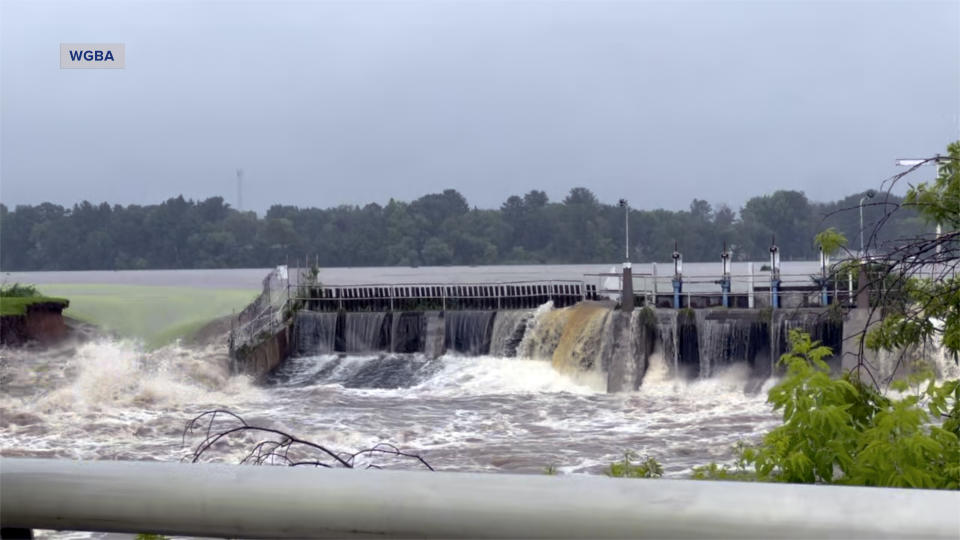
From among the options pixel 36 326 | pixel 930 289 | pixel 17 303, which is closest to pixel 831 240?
pixel 930 289

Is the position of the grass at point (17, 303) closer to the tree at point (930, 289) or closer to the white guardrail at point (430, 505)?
the tree at point (930, 289)

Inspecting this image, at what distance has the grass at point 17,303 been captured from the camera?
34.3 metres

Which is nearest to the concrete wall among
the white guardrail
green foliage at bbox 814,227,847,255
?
green foliage at bbox 814,227,847,255

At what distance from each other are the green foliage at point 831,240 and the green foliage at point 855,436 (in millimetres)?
1143

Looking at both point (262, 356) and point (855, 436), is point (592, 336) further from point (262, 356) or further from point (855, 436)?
point (855, 436)

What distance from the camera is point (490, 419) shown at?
24484 mm

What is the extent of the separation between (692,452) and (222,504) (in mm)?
18935

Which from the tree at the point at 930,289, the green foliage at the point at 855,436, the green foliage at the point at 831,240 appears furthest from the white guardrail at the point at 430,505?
the green foliage at the point at 831,240

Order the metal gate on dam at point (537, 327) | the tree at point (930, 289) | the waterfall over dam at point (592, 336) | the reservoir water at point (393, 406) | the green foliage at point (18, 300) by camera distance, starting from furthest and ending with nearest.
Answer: the green foliage at point (18, 300), the metal gate on dam at point (537, 327), the waterfall over dam at point (592, 336), the reservoir water at point (393, 406), the tree at point (930, 289)

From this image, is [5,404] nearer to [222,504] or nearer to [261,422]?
[261,422]

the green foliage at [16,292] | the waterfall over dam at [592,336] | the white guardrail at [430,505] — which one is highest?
the white guardrail at [430,505]

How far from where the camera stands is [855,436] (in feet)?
13.5

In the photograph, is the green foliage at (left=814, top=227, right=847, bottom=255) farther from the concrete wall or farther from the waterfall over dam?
the concrete wall

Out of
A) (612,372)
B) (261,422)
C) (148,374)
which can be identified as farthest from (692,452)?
(148,374)
